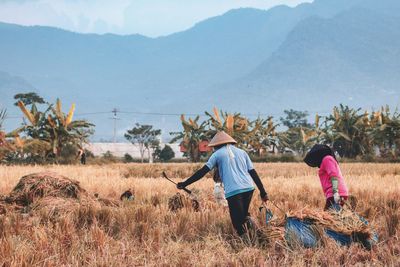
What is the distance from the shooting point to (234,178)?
6.85 m

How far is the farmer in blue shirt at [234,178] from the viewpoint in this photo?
681 centimetres

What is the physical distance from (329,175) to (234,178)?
1.33 metres

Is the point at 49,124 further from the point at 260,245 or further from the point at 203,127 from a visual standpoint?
the point at 260,245

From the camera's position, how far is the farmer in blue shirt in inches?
268

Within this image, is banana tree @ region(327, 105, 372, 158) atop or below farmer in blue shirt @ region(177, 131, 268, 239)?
atop

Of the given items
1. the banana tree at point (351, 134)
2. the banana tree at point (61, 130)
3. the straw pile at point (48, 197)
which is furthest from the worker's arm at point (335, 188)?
the banana tree at point (351, 134)

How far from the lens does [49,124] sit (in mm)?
24906

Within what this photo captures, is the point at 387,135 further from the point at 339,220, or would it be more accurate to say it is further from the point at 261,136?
the point at 339,220

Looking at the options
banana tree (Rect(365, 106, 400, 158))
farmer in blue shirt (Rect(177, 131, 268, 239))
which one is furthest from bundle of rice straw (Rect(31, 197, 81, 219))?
banana tree (Rect(365, 106, 400, 158))

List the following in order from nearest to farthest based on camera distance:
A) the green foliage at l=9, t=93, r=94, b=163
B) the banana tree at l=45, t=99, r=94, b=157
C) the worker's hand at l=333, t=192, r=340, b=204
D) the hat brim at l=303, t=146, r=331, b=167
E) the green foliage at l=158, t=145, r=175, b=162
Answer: the worker's hand at l=333, t=192, r=340, b=204
the hat brim at l=303, t=146, r=331, b=167
the green foliage at l=9, t=93, r=94, b=163
the banana tree at l=45, t=99, r=94, b=157
the green foliage at l=158, t=145, r=175, b=162

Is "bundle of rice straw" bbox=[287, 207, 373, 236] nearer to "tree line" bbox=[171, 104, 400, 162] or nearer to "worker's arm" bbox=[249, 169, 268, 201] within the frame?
"worker's arm" bbox=[249, 169, 268, 201]

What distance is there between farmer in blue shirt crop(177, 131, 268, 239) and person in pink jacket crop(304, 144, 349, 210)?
3.15 ft

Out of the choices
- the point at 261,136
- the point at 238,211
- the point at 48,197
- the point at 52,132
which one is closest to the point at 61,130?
the point at 52,132

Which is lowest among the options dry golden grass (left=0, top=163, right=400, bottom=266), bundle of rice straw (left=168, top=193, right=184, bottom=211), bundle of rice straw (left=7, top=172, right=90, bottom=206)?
dry golden grass (left=0, top=163, right=400, bottom=266)
